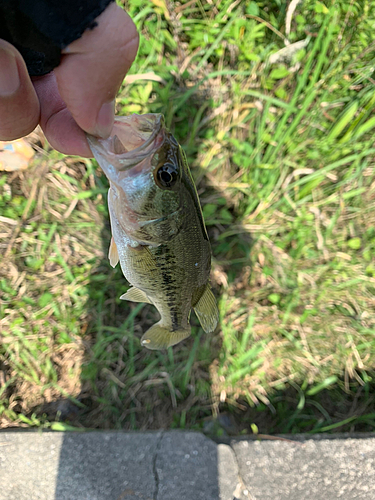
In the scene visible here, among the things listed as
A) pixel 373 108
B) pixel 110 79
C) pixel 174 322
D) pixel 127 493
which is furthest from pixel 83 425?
pixel 373 108

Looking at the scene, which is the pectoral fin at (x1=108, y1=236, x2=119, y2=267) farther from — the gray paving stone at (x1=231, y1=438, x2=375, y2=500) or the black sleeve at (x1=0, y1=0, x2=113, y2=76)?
the gray paving stone at (x1=231, y1=438, x2=375, y2=500)

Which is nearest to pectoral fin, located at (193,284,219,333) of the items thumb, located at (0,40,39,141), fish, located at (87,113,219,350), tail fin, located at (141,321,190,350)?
fish, located at (87,113,219,350)

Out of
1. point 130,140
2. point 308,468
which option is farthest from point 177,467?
point 130,140

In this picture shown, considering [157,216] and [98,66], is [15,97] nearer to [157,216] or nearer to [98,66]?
[98,66]

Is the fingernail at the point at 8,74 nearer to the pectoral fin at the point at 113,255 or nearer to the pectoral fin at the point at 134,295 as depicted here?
the pectoral fin at the point at 113,255

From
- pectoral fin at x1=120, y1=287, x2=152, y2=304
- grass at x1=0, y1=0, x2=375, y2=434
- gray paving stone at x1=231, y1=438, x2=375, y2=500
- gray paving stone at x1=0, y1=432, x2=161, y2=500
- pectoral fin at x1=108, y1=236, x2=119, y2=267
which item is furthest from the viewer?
A: grass at x1=0, y1=0, x2=375, y2=434

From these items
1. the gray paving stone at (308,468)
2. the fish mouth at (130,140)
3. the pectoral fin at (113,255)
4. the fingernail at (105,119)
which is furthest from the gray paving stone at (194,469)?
the fingernail at (105,119)
